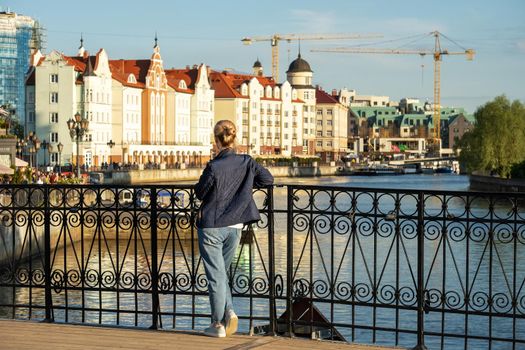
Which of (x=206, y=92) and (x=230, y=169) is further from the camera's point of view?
(x=206, y=92)

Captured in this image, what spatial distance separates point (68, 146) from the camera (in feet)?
344

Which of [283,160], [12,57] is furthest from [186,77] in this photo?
[12,57]

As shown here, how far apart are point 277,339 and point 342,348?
2.54 ft

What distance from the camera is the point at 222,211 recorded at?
31.9ft

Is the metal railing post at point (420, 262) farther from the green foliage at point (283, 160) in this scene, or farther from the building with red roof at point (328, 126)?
the building with red roof at point (328, 126)

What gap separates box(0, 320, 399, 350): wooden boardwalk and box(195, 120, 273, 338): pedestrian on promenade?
0.25 m

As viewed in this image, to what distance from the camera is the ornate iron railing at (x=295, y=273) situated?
10297mm

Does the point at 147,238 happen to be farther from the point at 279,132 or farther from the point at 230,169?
the point at 279,132

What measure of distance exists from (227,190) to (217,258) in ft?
2.04

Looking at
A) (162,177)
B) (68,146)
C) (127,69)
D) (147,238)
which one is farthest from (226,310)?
(127,69)

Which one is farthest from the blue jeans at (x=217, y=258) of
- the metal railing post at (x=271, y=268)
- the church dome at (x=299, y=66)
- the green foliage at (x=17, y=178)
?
the church dome at (x=299, y=66)

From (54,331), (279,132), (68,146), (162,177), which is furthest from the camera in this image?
(279,132)

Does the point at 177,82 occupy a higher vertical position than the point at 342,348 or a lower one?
higher

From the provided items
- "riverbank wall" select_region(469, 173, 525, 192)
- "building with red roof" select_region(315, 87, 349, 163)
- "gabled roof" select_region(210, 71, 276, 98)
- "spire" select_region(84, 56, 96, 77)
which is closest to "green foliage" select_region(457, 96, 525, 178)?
"riverbank wall" select_region(469, 173, 525, 192)
